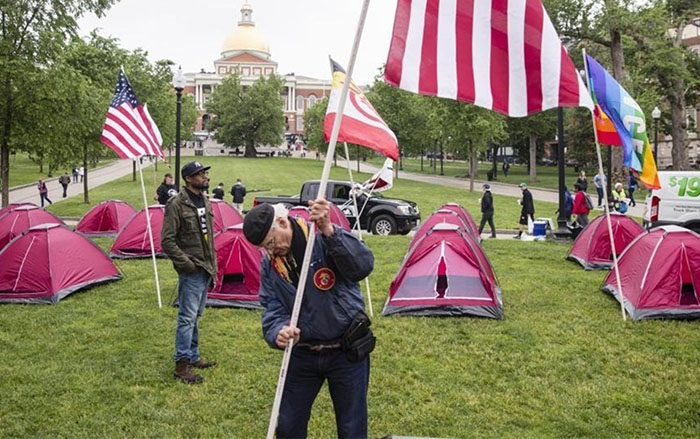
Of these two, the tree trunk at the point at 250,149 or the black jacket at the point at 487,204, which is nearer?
the black jacket at the point at 487,204

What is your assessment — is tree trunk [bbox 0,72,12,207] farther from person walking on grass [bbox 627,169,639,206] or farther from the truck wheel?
person walking on grass [bbox 627,169,639,206]

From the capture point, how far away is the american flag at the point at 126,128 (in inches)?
416

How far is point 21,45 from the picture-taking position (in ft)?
57.8

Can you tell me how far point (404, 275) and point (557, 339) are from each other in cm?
246

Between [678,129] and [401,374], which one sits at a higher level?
[678,129]

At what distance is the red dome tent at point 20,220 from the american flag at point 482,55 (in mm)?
11073

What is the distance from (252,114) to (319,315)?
7909 cm

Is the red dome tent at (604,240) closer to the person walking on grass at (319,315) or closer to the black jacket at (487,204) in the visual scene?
the black jacket at (487,204)

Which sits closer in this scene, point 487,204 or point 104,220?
point 104,220

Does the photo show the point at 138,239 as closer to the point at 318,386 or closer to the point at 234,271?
the point at 234,271

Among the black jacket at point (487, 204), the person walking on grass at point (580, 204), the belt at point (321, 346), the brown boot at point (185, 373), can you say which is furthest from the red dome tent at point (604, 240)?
the belt at point (321, 346)

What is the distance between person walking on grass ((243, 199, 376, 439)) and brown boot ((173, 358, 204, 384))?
2956 millimetres

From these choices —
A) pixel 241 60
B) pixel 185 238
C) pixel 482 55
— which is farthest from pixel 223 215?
pixel 241 60

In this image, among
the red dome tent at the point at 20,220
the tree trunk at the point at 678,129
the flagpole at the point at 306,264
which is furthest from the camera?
the tree trunk at the point at 678,129
